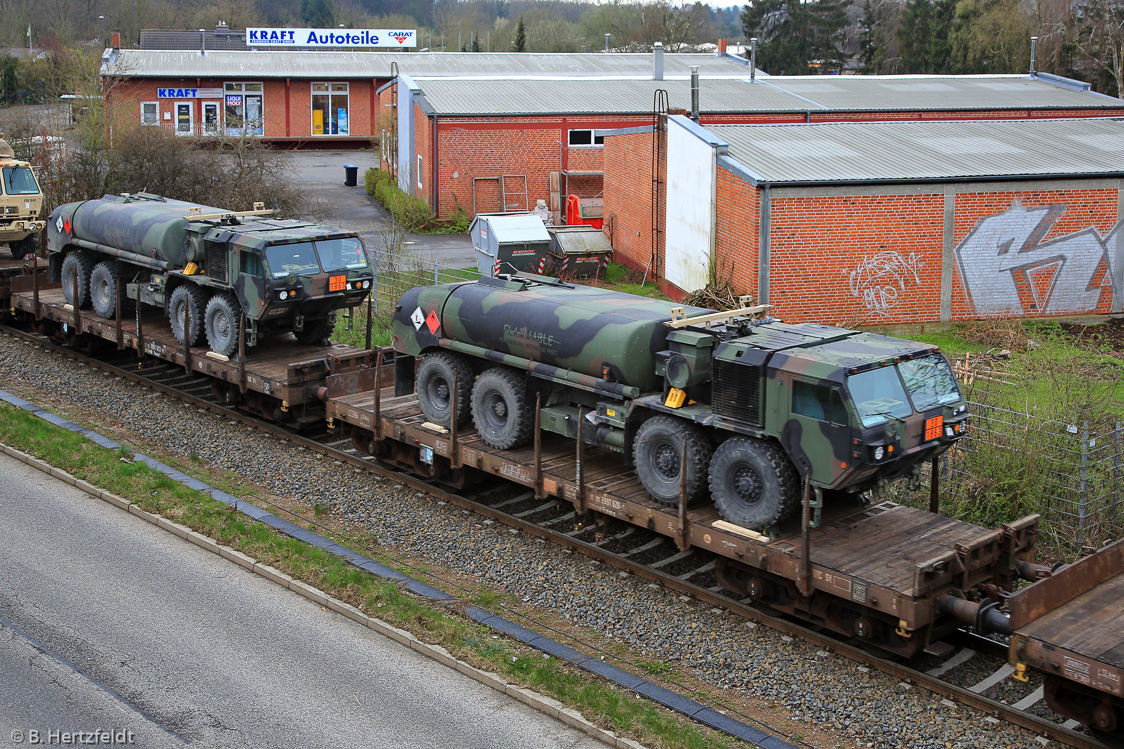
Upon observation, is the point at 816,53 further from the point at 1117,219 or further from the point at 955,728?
the point at 955,728

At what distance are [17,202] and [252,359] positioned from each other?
1062cm

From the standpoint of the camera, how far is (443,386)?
1458cm

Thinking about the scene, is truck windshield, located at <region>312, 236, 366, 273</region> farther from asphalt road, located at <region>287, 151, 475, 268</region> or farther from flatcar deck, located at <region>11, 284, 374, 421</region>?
asphalt road, located at <region>287, 151, 475, 268</region>

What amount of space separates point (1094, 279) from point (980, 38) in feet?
136

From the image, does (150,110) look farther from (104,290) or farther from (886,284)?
(886,284)

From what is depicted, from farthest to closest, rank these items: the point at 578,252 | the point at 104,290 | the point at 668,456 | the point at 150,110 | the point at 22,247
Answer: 1. the point at 150,110
2. the point at 578,252
3. the point at 22,247
4. the point at 104,290
5. the point at 668,456

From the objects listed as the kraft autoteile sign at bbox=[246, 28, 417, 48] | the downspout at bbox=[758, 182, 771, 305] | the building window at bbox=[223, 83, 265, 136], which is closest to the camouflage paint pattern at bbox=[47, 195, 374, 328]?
the downspout at bbox=[758, 182, 771, 305]

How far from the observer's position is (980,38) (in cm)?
6112

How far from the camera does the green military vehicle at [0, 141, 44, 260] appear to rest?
81.9 feet

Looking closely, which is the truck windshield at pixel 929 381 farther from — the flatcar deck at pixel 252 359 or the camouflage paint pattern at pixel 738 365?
the flatcar deck at pixel 252 359

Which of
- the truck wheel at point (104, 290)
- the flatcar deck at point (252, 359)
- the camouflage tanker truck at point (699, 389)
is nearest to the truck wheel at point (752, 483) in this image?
the camouflage tanker truck at point (699, 389)

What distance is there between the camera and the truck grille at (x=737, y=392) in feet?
35.3

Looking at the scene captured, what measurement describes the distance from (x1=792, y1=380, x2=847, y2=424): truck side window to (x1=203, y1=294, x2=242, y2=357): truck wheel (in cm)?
1007

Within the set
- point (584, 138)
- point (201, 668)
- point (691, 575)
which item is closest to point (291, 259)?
point (691, 575)
